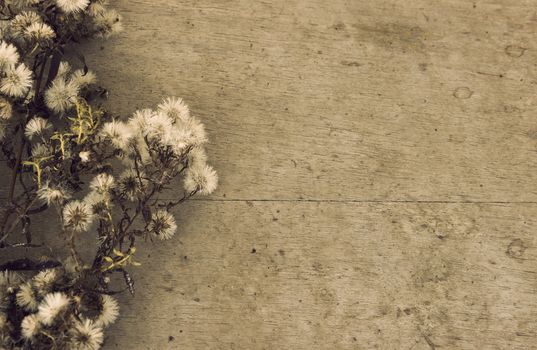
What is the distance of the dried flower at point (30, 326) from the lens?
1983 mm

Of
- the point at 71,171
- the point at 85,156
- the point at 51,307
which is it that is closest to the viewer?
the point at 51,307

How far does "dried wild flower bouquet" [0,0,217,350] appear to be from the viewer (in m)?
2.13

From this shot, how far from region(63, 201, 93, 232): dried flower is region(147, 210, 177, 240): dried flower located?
29cm

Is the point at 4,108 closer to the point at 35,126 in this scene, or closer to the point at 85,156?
the point at 35,126

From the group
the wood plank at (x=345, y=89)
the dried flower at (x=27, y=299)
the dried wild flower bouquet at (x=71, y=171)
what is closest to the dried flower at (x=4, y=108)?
the dried wild flower bouquet at (x=71, y=171)

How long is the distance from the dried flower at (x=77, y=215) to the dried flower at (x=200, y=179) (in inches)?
17.1

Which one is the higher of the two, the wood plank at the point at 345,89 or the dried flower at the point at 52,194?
the wood plank at the point at 345,89

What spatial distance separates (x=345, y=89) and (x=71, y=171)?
52.9 inches

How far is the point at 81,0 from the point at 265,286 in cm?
147

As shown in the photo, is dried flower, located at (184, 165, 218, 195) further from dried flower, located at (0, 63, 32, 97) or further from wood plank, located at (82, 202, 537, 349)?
dried flower, located at (0, 63, 32, 97)

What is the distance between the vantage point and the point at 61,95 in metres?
2.36

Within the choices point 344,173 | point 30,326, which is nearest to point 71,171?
point 30,326

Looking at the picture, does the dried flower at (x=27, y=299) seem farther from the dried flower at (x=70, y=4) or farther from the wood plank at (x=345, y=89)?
the dried flower at (x=70, y=4)

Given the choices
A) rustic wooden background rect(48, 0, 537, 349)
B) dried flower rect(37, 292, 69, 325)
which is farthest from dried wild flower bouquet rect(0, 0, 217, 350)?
rustic wooden background rect(48, 0, 537, 349)
